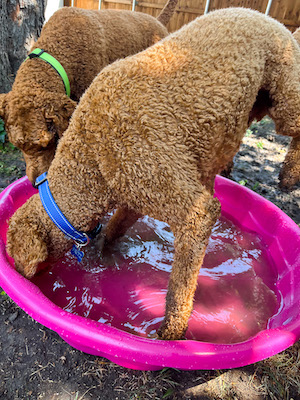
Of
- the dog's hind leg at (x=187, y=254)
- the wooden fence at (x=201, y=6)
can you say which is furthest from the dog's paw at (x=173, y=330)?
the wooden fence at (x=201, y=6)

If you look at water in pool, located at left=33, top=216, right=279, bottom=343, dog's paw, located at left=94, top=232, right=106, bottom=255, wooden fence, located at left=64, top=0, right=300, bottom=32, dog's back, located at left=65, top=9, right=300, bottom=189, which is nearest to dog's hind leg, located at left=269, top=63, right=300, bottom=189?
dog's back, located at left=65, top=9, right=300, bottom=189

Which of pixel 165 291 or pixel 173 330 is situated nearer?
pixel 173 330

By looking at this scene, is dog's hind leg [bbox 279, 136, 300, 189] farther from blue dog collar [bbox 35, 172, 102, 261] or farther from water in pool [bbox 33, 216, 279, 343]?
blue dog collar [bbox 35, 172, 102, 261]

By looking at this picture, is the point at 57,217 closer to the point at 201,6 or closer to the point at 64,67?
the point at 64,67

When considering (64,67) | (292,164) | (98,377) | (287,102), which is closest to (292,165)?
(292,164)

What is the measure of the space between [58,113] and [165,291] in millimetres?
1598

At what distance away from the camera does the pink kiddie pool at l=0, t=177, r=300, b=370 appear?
1.50 m

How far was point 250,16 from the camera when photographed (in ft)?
6.04

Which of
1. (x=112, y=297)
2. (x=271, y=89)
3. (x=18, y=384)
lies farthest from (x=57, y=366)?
(x=271, y=89)

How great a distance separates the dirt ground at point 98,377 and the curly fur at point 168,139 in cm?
30

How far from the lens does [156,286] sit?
240 centimetres

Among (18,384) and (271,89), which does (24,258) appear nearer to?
(18,384)

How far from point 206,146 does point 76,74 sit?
1707 millimetres

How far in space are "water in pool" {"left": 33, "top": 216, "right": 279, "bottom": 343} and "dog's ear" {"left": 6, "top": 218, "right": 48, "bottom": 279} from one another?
416 mm
